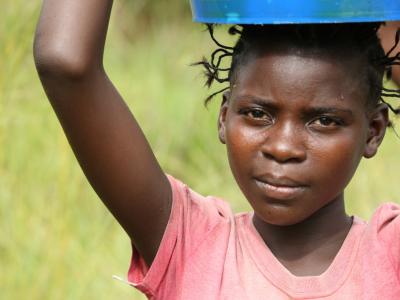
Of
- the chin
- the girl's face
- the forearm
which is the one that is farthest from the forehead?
the forearm

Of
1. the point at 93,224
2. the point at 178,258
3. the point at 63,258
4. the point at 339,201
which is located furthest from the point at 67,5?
the point at 93,224

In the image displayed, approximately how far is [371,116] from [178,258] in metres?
0.64

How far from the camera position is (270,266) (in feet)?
9.29

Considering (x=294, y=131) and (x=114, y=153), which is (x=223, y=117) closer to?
(x=294, y=131)

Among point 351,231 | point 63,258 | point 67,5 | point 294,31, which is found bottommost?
point 63,258

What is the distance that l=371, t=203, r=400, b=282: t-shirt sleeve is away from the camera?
9.21 ft

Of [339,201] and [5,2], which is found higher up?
[5,2]

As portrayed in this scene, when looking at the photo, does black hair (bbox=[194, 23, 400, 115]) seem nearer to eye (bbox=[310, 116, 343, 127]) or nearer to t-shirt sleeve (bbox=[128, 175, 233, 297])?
eye (bbox=[310, 116, 343, 127])

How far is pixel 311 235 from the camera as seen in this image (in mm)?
2922

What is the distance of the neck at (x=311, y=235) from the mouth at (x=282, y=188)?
0.21m

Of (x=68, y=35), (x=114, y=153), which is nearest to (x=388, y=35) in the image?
(x=114, y=153)

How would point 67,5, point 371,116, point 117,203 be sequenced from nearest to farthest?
point 67,5
point 117,203
point 371,116

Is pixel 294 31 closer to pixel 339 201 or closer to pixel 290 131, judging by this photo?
pixel 290 131

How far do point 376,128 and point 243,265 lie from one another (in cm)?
52
